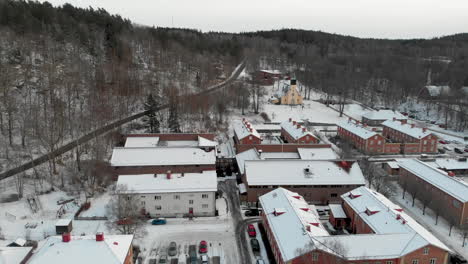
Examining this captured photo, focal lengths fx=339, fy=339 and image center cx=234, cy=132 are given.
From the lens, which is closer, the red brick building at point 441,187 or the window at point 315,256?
the window at point 315,256

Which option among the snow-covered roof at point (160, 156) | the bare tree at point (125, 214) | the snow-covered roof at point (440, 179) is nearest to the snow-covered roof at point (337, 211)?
the snow-covered roof at point (440, 179)

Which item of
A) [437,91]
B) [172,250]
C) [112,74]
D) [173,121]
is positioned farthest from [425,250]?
[437,91]

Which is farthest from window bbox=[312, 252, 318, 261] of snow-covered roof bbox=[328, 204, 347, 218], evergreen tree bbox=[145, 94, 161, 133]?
evergreen tree bbox=[145, 94, 161, 133]

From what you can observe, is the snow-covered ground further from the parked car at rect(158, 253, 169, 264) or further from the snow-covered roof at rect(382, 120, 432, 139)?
the parked car at rect(158, 253, 169, 264)

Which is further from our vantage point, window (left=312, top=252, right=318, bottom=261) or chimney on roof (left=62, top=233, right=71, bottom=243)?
chimney on roof (left=62, top=233, right=71, bottom=243)

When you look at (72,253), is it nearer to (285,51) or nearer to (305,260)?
(305,260)

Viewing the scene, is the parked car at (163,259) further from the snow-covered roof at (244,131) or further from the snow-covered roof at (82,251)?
the snow-covered roof at (244,131)

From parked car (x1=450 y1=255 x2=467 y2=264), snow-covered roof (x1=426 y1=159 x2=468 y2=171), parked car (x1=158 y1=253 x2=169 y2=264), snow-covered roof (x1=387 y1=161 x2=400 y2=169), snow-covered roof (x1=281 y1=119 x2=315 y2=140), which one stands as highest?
snow-covered roof (x1=281 y1=119 x2=315 y2=140)

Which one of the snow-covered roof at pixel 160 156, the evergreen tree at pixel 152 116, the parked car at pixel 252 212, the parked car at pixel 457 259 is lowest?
the parked car at pixel 457 259
